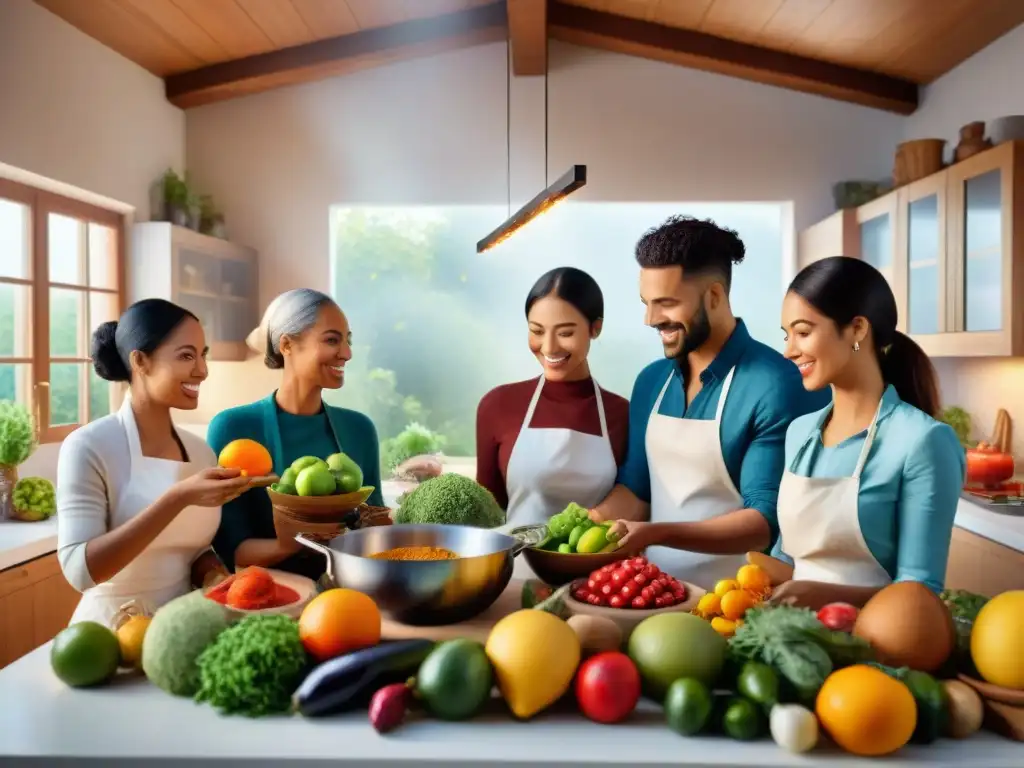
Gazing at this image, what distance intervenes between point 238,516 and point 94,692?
2.61ft

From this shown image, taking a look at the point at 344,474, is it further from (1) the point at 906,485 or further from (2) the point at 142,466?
(1) the point at 906,485

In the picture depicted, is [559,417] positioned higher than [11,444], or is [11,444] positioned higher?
[559,417]

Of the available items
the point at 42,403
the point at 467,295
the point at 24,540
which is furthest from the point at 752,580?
the point at 467,295

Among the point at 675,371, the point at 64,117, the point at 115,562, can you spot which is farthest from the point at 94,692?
the point at 64,117

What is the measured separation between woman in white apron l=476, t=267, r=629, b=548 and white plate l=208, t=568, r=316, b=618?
3.17 feet

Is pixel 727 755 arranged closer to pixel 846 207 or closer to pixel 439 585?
pixel 439 585

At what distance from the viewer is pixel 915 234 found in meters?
4.29

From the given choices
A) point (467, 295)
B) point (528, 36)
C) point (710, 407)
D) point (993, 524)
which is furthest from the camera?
point (467, 295)

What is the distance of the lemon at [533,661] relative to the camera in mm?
1260

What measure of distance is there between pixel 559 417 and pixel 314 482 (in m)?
1.00

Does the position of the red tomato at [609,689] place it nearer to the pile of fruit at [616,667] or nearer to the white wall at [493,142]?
the pile of fruit at [616,667]

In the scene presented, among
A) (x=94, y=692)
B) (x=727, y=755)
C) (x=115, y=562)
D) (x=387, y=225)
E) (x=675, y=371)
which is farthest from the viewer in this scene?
(x=387, y=225)

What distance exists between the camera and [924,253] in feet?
13.8

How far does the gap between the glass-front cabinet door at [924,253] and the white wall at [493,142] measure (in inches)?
45.9
